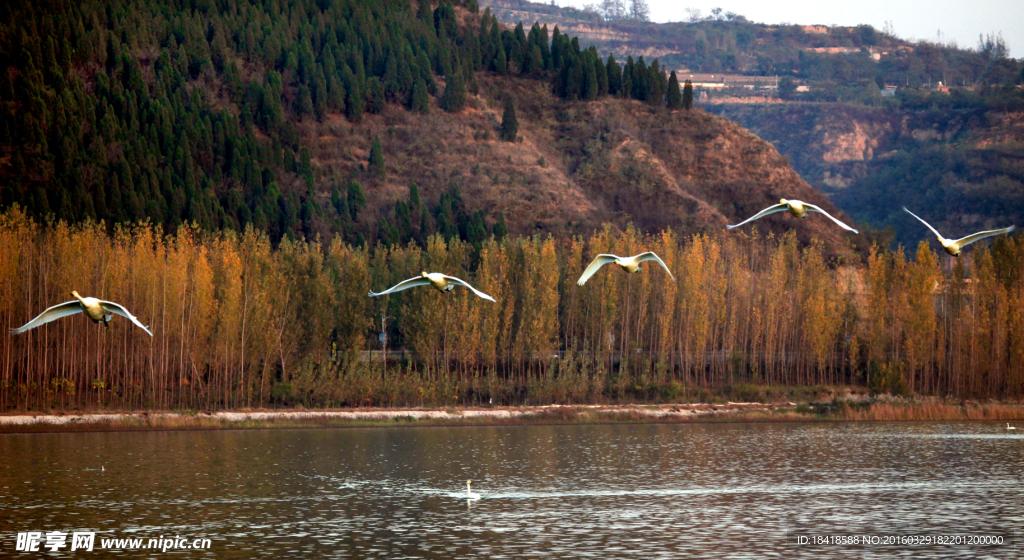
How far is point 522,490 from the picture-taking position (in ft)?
109

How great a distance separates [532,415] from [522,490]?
17.7 metres

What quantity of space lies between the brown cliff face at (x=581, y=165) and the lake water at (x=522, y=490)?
45.7m

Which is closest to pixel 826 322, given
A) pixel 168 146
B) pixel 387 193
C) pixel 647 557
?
pixel 647 557

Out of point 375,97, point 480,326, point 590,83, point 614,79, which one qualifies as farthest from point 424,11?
point 480,326

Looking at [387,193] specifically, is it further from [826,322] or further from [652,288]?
[826,322]

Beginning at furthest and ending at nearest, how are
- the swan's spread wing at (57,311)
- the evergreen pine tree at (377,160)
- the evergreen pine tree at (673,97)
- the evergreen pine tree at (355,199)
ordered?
1. the evergreen pine tree at (673,97)
2. the evergreen pine tree at (377,160)
3. the evergreen pine tree at (355,199)
4. the swan's spread wing at (57,311)

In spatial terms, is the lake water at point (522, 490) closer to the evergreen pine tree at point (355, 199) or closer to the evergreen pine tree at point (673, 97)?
the evergreen pine tree at point (355, 199)

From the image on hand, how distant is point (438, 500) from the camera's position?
103 feet

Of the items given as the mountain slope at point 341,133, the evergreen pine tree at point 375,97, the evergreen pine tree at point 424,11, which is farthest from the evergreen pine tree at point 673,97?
the evergreen pine tree at point 375,97

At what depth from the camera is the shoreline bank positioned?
44.9 meters

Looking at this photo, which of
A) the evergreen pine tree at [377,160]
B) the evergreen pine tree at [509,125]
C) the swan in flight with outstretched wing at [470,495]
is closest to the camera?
the swan in flight with outstretched wing at [470,495]

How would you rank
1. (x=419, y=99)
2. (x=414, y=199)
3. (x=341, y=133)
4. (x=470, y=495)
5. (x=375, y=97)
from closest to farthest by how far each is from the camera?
1. (x=470, y=495)
2. (x=414, y=199)
3. (x=341, y=133)
4. (x=375, y=97)
5. (x=419, y=99)

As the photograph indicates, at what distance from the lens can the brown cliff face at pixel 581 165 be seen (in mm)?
94000

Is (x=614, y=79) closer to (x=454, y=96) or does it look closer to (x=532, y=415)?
(x=454, y=96)
